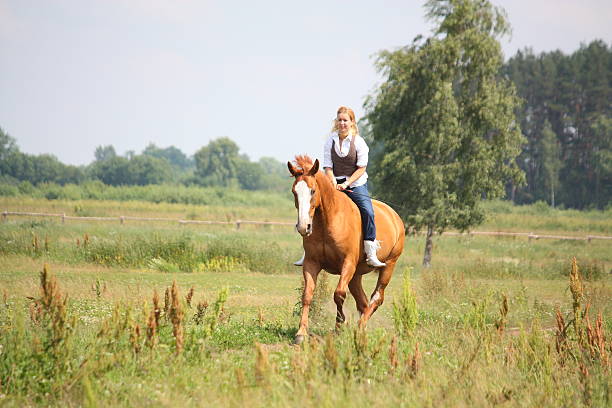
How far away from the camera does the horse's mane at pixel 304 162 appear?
7.45 metres

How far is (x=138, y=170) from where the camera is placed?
354ft

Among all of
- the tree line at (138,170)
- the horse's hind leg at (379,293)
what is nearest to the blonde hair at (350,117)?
the horse's hind leg at (379,293)

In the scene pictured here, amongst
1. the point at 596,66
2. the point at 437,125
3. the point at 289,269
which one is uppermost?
the point at 596,66

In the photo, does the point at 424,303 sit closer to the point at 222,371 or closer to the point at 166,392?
the point at 222,371

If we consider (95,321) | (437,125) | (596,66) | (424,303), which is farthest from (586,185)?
(95,321)

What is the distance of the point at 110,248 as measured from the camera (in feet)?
63.1

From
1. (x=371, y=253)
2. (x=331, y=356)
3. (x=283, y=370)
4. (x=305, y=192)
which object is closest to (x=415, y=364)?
(x=331, y=356)

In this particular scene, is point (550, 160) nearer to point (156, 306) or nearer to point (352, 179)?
point (352, 179)

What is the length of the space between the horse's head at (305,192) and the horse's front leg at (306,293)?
2.58ft

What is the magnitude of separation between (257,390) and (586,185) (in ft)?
228

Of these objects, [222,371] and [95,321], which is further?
[95,321]

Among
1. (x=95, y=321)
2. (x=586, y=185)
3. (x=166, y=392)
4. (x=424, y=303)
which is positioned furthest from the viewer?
(x=586, y=185)

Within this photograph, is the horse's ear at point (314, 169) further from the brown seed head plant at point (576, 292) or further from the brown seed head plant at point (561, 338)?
the brown seed head plant at point (561, 338)

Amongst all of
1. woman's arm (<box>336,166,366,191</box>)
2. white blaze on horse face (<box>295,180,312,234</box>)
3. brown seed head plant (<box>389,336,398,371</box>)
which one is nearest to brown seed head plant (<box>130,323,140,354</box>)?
white blaze on horse face (<box>295,180,312,234</box>)
